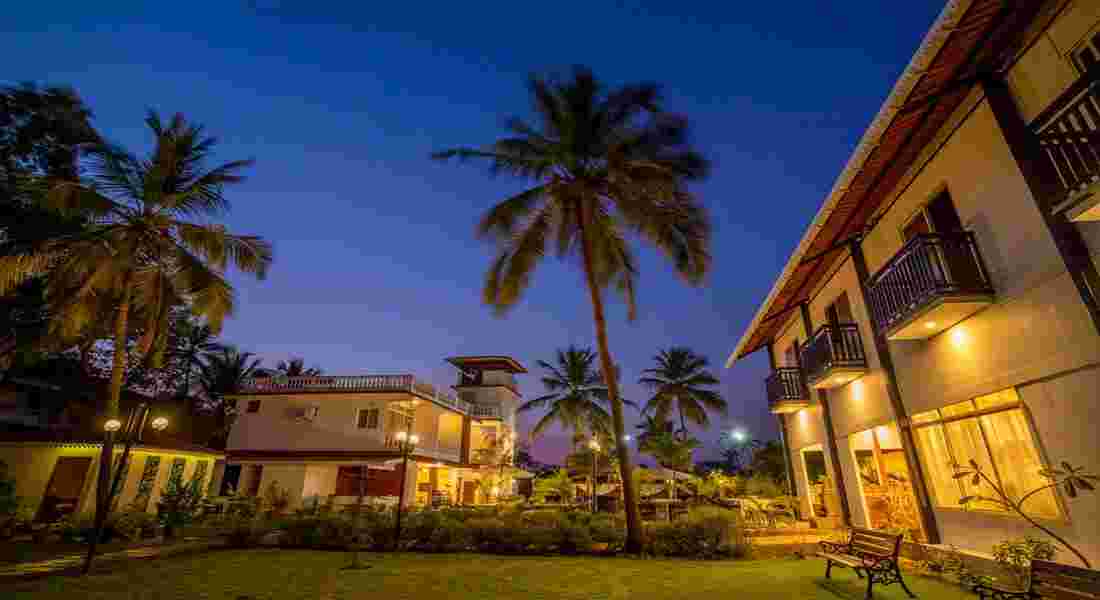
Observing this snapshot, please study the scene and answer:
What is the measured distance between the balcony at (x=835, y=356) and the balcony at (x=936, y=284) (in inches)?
98.2

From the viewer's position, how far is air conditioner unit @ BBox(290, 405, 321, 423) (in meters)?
23.7

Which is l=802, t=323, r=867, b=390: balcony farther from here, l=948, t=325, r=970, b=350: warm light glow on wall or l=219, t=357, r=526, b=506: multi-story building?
l=219, t=357, r=526, b=506: multi-story building

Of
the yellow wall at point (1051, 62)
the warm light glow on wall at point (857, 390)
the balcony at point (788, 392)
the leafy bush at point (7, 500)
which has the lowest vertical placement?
the leafy bush at point (7, 500)

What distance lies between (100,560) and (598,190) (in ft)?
48.0

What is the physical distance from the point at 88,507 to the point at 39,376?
17134mm

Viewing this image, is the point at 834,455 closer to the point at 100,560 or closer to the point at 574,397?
the point at 100,560

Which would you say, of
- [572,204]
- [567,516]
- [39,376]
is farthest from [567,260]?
[39,376]

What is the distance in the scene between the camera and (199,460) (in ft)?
73.7

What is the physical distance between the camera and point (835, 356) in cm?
1090

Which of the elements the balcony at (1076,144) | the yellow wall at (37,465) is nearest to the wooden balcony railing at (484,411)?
the yellow wall at (37,465)

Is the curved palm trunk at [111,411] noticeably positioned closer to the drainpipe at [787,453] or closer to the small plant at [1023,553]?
the small plant at [1023,553]

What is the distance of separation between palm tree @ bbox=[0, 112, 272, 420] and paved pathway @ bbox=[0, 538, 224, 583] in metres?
3.47

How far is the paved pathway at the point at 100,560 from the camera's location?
8.87m

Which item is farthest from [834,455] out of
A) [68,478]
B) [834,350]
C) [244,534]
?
[68,478]
